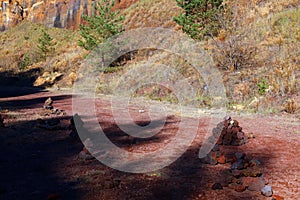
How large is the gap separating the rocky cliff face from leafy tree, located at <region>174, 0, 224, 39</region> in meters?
20.4

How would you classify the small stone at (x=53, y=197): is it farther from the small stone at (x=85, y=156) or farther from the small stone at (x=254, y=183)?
the small stone at (x=254, y=183)

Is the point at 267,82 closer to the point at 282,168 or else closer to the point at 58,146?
the point at 282,168

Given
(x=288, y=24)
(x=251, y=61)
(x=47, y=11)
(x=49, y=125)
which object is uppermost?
(x=47, y=11)

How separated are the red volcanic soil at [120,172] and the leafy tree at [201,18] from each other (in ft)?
32.9

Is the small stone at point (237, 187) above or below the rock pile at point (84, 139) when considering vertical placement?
below

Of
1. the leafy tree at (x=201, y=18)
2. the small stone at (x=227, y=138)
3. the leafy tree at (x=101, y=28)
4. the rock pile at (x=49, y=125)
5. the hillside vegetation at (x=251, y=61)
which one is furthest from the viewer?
the leafy tree at (x=101, y=28)

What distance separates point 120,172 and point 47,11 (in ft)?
154

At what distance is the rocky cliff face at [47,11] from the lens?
39741 millimetres

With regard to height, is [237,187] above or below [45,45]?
below

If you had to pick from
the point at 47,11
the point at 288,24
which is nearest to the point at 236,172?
the point at 288,24

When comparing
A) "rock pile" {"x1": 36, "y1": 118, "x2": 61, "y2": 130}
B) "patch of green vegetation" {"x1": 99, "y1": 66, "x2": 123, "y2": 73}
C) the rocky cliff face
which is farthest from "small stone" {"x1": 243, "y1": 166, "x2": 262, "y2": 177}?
the rocky cliff face

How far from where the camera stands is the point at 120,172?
148 inches

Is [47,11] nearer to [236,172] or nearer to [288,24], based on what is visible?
[288,24]

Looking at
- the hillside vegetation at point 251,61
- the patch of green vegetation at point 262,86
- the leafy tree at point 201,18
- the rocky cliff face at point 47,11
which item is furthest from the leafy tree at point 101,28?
the rocky cliff face at point 47,11
